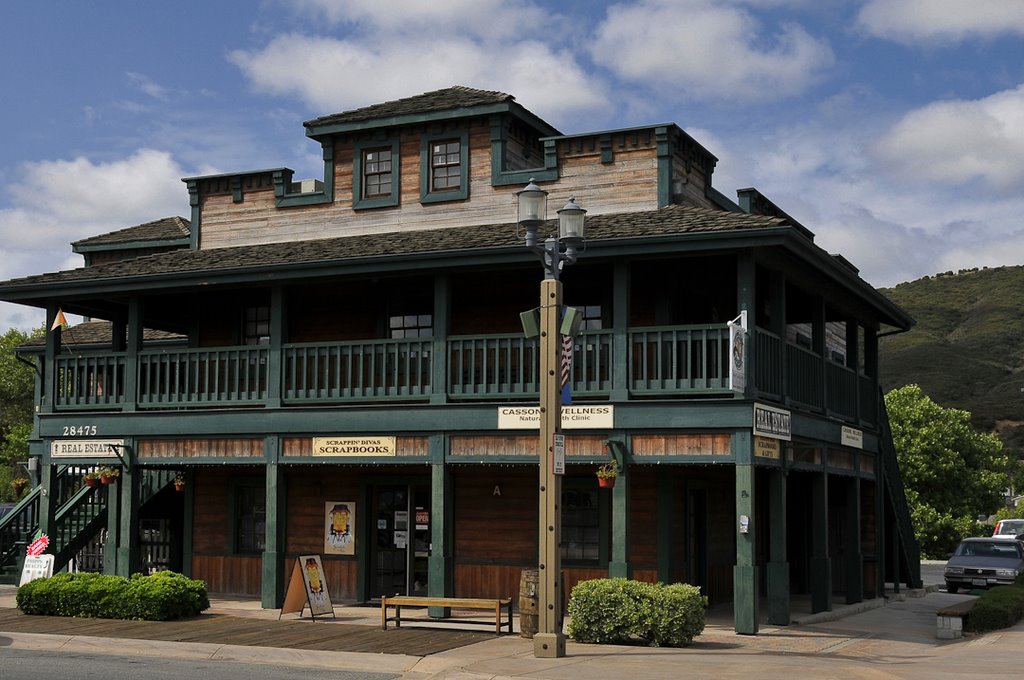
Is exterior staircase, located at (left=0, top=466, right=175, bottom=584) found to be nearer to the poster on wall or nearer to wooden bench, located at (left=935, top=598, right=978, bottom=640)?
the poster on wall

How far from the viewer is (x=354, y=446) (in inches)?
840

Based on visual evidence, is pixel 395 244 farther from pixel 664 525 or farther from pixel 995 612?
pixel 995 612

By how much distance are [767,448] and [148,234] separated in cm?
1885

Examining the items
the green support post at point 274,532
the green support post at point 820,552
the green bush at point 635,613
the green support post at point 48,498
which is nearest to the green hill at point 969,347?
the green support post at point 820,552

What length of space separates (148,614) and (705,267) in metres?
10.5

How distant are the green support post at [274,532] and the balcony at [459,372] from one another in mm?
909

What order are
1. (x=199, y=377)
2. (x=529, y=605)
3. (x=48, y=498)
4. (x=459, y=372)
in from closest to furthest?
(x=529, y=605)
(x=459, y=372)
(x=48, y=498)
(x=199, y=377)

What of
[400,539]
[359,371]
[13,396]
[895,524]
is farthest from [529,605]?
[13,396]

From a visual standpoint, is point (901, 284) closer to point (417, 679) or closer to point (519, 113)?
point (519, 113)

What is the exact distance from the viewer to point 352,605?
23.0 metres

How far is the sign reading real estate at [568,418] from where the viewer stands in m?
19.4

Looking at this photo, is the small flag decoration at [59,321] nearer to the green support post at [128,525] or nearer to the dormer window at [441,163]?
the green support post at [128,525]

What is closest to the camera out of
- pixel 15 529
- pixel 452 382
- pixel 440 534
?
pixel 440 534

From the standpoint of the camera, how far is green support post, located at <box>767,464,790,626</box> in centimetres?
1966
